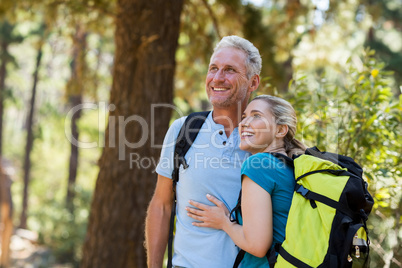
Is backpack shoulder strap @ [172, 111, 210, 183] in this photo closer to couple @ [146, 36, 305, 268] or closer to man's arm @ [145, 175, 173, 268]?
couple @ [146, 36, 305, 268]

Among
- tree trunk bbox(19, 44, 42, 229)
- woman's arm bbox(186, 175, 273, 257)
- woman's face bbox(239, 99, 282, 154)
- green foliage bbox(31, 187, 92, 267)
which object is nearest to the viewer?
woman's arm bbox(186, 175, 273, 257)

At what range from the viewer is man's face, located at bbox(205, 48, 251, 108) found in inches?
93.5

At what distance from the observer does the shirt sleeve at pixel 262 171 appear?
183cm

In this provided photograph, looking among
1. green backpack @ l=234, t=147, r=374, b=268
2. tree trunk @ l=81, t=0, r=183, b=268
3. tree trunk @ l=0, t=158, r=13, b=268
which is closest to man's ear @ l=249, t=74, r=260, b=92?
green backpack @ l=234, t=147, r=374, b=268

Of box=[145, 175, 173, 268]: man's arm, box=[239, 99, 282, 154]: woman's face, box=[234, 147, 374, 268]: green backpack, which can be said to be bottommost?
box=[145, 175, 173, 268]: man's arm

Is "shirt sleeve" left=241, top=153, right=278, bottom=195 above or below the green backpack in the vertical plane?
above

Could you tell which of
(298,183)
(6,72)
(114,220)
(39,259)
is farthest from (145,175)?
(6,72)

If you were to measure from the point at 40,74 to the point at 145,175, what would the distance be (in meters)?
19.8

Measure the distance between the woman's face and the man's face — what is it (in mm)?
305

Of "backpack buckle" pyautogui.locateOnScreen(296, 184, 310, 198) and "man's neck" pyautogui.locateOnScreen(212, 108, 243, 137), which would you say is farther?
"man's neck" pyautogui.locateOnScreen(212, 108, 243, 137)

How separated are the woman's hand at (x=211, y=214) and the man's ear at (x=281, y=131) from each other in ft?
1.55

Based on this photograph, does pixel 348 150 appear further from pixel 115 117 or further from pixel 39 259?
pixel 39 259

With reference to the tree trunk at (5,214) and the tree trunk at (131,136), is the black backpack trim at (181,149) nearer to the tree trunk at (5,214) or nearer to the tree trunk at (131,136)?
the tree trunk at (131,136)

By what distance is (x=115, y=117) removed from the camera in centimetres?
438
